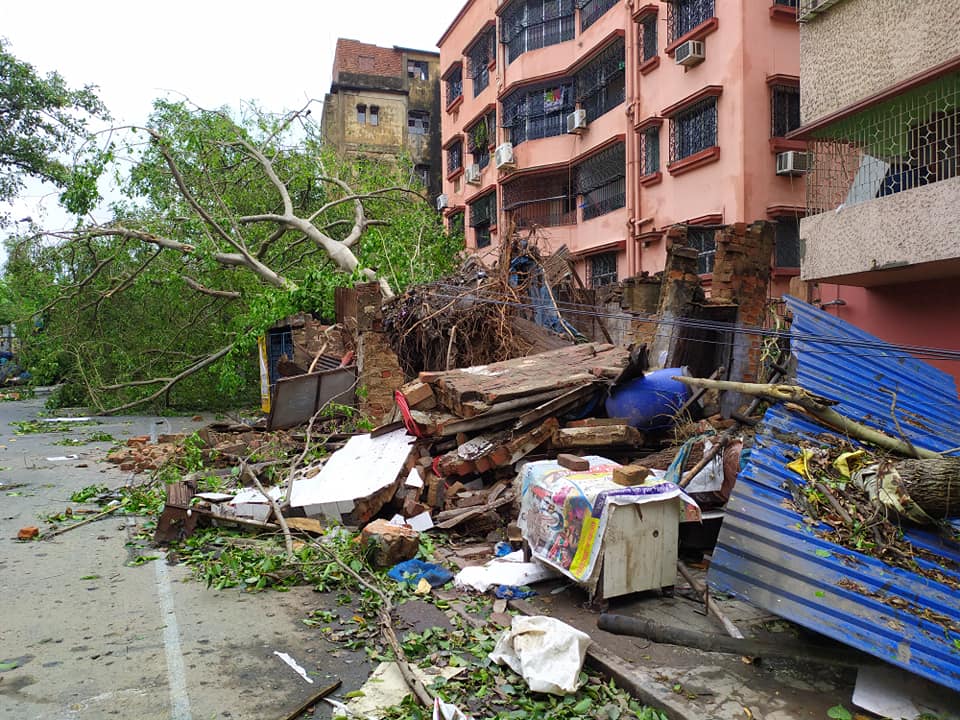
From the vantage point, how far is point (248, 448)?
34.9 ft

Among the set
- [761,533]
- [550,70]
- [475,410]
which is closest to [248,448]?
[475,410]

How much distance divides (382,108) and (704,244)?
2523 cm

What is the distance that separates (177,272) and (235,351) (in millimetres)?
2348

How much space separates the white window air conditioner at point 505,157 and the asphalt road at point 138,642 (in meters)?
16.5

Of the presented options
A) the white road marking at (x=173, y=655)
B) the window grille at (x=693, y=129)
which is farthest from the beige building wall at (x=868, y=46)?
the white road marking at (x=173, y=655)

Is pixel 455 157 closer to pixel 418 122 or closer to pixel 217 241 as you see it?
pixel 418 122

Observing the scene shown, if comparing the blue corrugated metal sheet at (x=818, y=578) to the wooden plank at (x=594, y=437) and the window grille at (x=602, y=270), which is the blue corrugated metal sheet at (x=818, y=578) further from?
the window grille at (x=602, y=270)

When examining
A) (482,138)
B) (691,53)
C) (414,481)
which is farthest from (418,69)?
(414,481)

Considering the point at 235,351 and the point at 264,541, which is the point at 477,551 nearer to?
the point at 264,541

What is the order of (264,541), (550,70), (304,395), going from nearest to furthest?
(264,541) < (304,395) < (550,70)

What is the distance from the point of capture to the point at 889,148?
8914 mm

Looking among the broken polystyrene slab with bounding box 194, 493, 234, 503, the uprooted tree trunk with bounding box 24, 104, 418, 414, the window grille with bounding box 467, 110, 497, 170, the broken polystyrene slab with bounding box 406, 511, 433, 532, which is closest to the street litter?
the broken polystyrene slab with bounding box 406, 511, 433, 532

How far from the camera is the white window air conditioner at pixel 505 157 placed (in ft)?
69.1

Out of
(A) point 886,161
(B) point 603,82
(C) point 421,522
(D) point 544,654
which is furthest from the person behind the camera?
(B) point 603,82
